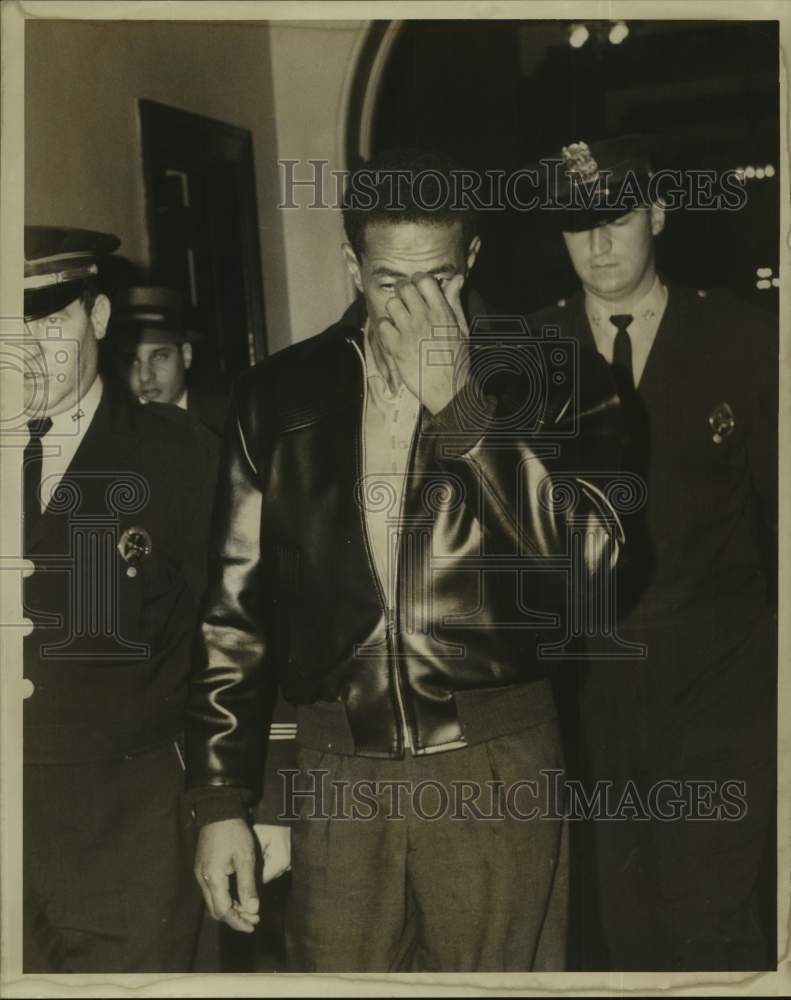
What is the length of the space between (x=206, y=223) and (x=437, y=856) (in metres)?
1.09

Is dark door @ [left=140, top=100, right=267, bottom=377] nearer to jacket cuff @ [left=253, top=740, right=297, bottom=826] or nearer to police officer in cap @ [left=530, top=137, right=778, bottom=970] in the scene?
police officer in cap @ [left=530, top=137, right=778, bottom=970]

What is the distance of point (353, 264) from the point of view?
1878 millimetres

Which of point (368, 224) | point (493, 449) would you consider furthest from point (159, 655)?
point (368, 224)

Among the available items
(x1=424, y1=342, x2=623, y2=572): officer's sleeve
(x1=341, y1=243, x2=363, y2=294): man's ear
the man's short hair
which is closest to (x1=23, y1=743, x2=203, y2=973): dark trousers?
(x1=424, y1=342, x2=623, y2=572): officer's sleeve

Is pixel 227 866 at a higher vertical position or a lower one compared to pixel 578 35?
lower

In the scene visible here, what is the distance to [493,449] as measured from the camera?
188 cm

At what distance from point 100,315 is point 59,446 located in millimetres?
225

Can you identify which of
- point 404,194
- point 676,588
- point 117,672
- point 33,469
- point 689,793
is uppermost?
point 404,194

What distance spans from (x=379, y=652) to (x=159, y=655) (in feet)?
1.18

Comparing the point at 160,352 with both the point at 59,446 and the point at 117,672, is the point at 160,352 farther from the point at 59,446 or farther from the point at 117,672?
the point at 117,672

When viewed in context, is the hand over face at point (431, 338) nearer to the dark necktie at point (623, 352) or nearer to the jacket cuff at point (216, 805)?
the dark necktie at point (623, 352)

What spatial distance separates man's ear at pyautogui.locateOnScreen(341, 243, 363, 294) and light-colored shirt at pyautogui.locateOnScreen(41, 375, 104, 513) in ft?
1.61

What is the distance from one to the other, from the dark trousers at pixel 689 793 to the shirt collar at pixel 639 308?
51 centimetres

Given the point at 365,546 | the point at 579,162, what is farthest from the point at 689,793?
the point at 579,162
